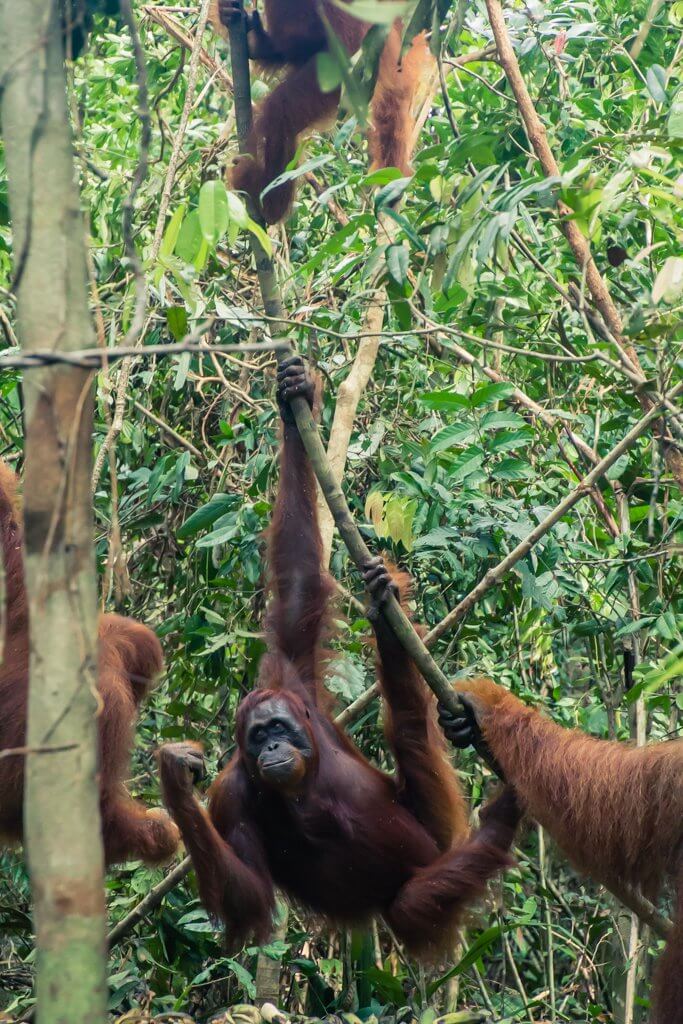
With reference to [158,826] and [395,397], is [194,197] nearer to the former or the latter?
[395,397]

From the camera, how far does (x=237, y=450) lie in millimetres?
5121

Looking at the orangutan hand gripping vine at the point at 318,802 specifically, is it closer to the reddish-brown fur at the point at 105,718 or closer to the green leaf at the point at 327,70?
the reddish-brown fur at the point at 105,718

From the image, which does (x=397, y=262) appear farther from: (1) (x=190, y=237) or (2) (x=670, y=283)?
(2) (x=670, y=283)

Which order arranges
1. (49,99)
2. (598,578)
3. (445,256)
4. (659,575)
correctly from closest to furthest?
(49,99), (445,256), (659,575), (598,578)

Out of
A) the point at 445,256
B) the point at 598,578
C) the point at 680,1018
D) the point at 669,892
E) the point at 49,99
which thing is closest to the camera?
the point at 49,99

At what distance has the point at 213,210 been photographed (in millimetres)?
2732

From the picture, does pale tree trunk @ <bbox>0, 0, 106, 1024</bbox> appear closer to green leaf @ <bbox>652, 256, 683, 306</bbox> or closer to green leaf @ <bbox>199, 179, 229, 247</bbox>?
green leaf @ <bbox>199, 179, 229, 247</bbox>

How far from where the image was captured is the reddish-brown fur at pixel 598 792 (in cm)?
338

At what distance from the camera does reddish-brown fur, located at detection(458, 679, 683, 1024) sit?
11.1 ft

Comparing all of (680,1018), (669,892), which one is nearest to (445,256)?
(669,892)

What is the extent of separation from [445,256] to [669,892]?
2.17 meters

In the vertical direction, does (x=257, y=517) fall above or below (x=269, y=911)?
above

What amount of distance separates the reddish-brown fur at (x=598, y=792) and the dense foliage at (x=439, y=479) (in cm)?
45

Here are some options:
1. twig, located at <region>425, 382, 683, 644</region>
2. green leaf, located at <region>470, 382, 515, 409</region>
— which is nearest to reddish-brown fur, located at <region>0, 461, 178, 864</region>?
twig, located at <region>425, 382, 683, 644</region>
